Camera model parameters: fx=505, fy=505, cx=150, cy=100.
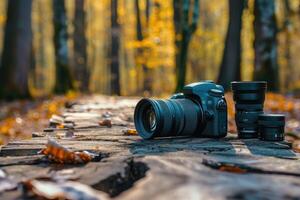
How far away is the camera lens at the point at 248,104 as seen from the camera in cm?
353

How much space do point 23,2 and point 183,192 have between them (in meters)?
9.85

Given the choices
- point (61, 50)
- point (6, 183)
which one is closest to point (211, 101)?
point (6, 183)

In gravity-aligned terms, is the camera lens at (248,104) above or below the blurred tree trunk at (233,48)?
below

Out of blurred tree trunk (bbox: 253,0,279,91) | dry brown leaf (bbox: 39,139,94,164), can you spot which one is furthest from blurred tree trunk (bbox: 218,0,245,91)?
dry brown leaf (bbox: 39,139,94,164)

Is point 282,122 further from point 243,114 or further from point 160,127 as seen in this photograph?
point 160,127

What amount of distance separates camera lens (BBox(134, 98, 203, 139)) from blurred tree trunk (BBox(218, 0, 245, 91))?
8967mm

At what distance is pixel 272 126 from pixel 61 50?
10786 millimetres

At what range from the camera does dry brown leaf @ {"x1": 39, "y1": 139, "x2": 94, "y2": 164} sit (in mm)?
2447

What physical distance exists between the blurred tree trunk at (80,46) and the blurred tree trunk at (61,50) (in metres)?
3.47

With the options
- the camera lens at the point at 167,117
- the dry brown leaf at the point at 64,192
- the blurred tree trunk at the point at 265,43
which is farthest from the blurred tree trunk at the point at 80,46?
the dry brown leaf at the point at 64,192

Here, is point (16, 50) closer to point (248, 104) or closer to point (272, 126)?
point (248, 104)

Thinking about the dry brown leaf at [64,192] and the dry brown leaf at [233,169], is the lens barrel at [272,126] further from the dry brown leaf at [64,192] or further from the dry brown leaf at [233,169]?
the dry brown leaf at [64,192]

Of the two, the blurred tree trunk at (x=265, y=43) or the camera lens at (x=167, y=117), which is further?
the blurred tree trunk at (x=265, y=43)

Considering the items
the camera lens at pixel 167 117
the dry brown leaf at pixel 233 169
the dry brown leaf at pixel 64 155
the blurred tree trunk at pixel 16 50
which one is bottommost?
the dry brown leaf at pixel 233 169
